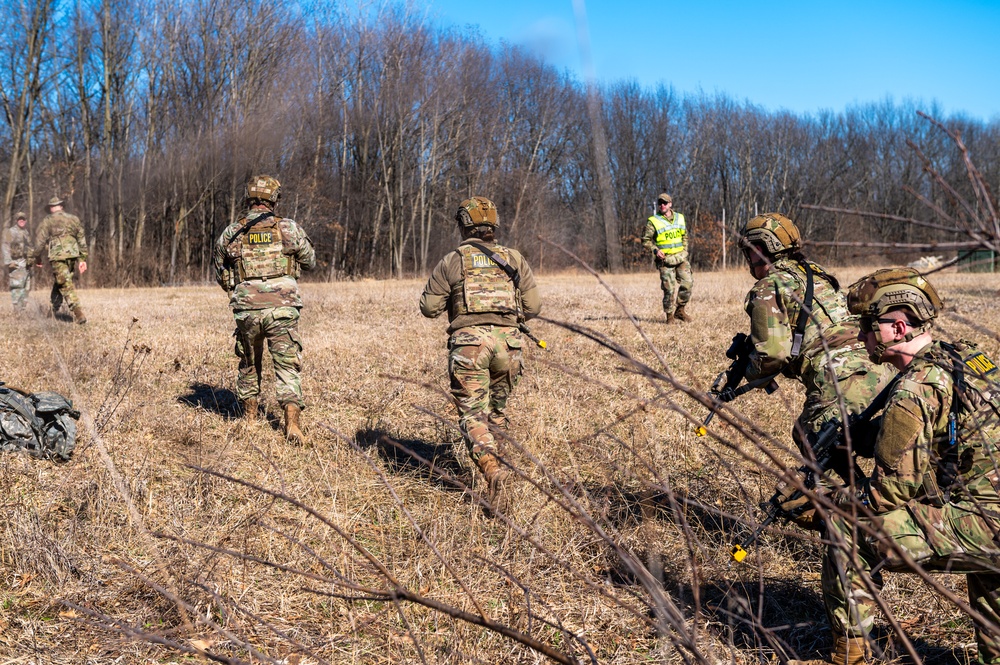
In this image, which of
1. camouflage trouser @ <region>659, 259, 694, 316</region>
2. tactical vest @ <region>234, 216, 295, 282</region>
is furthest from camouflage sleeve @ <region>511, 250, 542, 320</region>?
camouflage trouser @ <region>659, 259, 694, 316</region>

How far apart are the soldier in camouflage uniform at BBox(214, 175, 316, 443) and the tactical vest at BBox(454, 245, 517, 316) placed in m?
1.73

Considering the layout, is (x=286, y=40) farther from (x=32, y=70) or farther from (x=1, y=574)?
(x=1, y=574)

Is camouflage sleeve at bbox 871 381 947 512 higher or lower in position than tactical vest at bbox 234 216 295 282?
lower

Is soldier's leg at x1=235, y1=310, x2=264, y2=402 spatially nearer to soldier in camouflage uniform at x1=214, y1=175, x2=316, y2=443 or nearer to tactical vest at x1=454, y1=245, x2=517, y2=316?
soldier in camouflage uniform at x1=214, y1=175, x2=316, y2=443

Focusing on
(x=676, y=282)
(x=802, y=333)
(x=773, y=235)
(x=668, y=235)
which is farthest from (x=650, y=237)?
(x=802, y=333)

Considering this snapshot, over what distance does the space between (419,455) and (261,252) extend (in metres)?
2.12

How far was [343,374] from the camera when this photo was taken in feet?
30.1

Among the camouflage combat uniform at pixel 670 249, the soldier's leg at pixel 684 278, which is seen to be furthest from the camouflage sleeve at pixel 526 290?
the soldier's leg at pixel 684 278

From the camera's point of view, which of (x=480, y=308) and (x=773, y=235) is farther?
(x=480, y=308)

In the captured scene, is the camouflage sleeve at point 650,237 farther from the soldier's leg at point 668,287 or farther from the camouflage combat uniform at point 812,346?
the camouflage combat uniform at point 812,346

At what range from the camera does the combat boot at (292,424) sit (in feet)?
21.9

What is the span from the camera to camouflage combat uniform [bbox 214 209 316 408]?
6.77 metres

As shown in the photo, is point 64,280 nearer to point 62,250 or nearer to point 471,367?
point 62,250

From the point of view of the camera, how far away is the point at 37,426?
236 inches
